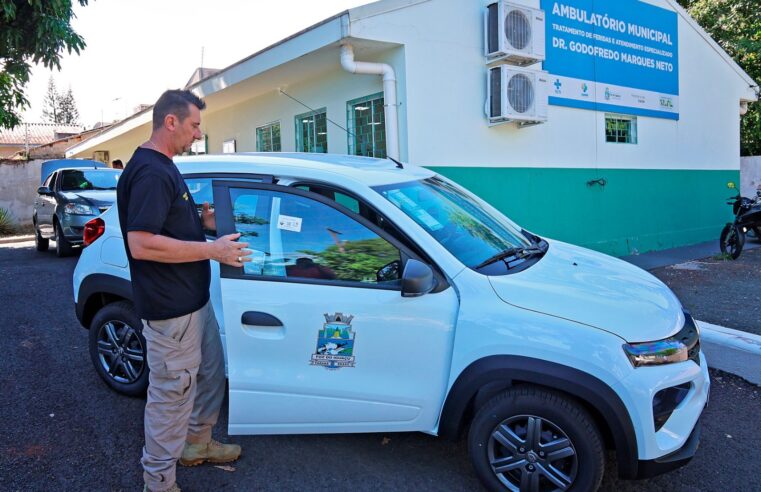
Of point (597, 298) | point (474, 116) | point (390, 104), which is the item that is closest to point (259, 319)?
point (597, 298)

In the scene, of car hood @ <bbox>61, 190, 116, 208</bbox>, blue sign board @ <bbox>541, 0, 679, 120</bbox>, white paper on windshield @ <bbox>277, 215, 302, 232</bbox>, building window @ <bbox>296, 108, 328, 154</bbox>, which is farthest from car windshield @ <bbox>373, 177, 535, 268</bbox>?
car hood @ <bbox>61, 190, 116, 208</bbox>

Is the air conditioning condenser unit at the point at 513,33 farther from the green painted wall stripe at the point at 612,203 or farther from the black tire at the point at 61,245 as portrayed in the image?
the black tire at the point at 61,245

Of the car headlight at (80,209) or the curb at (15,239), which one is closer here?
the car headlight at (80,209)

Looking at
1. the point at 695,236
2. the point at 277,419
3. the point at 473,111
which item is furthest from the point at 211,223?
the point at 695,236

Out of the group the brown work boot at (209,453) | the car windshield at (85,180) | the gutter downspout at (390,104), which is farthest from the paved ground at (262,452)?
the car windshield at (85,180)

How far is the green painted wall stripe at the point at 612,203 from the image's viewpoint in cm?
927

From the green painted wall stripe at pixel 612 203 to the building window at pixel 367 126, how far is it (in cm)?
111

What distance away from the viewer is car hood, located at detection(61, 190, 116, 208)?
9.86 metres

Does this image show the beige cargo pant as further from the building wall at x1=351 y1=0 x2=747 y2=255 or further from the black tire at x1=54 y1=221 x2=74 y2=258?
the black tire at x1=54 y1=221 x2=74 y2=258

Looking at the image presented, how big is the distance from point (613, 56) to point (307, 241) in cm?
989

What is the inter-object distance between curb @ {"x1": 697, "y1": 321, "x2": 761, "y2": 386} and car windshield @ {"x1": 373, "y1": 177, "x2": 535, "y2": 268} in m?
2.30

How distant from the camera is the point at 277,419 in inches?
122

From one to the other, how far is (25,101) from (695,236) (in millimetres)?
13779

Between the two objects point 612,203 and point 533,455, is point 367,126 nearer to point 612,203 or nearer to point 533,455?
point 612,203
